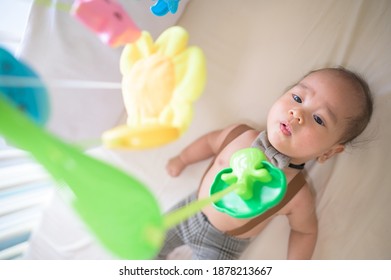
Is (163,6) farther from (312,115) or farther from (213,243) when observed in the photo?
(213,243)

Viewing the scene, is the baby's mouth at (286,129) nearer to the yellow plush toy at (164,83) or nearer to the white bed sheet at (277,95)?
the white bed sheet at (277,95)

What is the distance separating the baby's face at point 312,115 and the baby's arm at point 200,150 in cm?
15

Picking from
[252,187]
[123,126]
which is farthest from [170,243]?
[123,126]

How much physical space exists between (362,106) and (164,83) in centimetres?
45

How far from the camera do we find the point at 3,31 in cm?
60

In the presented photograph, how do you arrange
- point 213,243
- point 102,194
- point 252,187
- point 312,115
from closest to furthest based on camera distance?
1. point 102,194
2. point 252,187
3. point 312,115
4. point 213,243

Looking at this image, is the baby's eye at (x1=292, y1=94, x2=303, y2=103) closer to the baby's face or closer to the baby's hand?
the baby's face

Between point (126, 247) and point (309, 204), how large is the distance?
0.53 m

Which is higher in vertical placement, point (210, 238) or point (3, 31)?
point (3, 31)

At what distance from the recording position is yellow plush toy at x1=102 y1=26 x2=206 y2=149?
39cm

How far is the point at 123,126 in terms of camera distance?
0.38 meters

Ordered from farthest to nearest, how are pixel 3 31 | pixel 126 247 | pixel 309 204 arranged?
pixel 309 204
pixel 3 31
pixel 126 247
